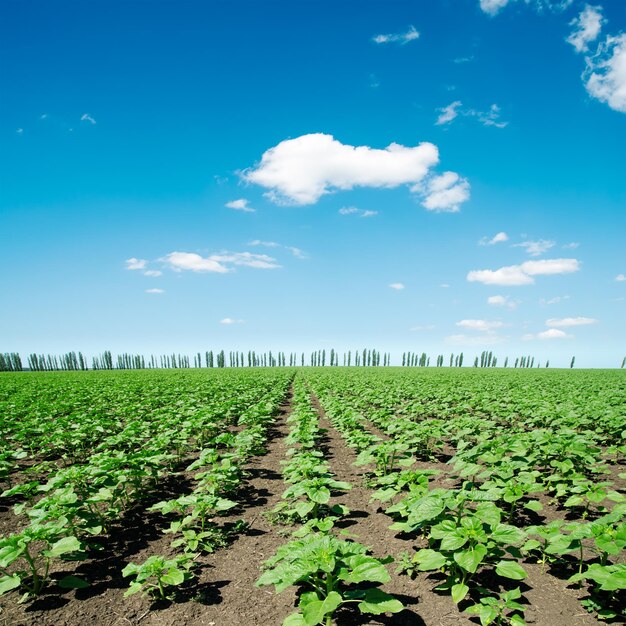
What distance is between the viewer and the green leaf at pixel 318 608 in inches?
117

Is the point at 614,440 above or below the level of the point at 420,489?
below

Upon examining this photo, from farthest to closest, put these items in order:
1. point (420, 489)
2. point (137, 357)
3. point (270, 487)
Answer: point (137, 357) → point (270, 487) → point (420, 489)

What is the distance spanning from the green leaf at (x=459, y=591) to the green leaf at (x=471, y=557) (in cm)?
37

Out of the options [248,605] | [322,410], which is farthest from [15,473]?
[322,410]

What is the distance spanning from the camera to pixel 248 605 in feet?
13.6

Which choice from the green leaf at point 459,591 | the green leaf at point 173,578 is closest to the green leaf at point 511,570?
the green leaf at point 459,591

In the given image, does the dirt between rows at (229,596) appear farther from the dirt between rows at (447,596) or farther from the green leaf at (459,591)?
the green leaf at (459,591)

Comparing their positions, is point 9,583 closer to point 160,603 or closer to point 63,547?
point 63,547

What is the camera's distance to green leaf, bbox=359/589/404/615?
312 centimetres

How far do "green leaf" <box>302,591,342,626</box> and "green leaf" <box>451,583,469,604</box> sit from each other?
57.5 inches

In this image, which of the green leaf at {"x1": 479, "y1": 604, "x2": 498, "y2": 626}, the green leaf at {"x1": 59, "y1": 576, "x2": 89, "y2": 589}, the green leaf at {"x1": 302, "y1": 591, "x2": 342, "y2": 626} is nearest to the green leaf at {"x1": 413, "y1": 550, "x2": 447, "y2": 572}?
the green leaf at {"x1": 479, "y1": 604, "x2": 498, "y2": 626}

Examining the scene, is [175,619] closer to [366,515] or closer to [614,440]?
[366,515]

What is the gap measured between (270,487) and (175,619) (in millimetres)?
4075

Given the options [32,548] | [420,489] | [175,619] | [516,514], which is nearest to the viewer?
[175,619]
